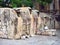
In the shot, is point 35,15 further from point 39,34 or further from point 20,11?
point 20,11

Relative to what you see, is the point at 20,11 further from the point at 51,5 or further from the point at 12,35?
the point at 51,5

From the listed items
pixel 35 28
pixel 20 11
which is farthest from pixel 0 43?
pixel 35 28

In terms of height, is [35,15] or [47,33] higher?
[35,15]

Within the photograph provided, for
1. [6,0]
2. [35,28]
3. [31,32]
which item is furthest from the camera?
[6,0]

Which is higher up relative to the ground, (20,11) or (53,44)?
(20,11)

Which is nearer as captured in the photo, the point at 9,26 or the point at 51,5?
the point at 9,26

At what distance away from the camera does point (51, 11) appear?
17922 millimetres

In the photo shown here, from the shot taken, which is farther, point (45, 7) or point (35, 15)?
point (45, 7)

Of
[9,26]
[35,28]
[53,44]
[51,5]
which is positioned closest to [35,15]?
[35,28]

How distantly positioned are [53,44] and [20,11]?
8.34 ft

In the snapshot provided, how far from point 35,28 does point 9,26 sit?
273 centimetres

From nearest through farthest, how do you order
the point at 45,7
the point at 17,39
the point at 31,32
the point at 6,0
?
the point at 17,39 → the point at 31,32 → the point at 6,0 → the point at 45,7

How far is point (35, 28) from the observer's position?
12609 millimetres

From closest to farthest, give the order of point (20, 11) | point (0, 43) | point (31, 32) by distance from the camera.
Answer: point (0, 43), point (20, 11), point (31, 32)
